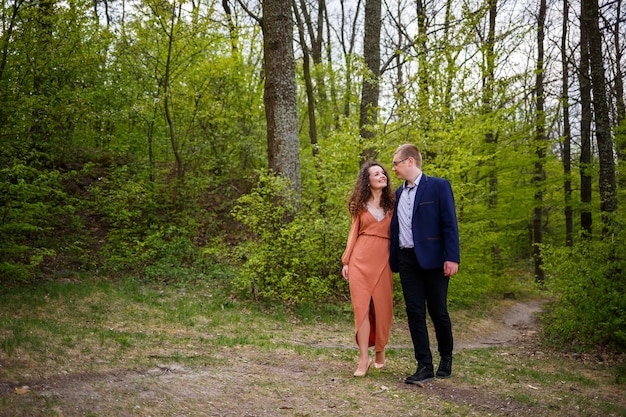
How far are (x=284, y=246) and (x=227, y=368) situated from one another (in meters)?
3.74

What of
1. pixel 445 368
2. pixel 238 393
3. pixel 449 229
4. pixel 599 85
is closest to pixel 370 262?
pixel 449 229

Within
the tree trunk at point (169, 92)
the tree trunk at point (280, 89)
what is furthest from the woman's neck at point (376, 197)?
the tree trunk at point (169, 92)

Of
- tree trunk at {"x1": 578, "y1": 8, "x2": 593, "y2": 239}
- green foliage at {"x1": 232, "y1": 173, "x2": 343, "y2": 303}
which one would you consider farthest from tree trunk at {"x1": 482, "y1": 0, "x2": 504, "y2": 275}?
green foliage at {"x1": 232, "y1": 173, "x2": 343, "y2": 303}

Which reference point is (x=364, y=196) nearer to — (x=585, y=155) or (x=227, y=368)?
(x=227, y=368)

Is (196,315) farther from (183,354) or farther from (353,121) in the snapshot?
(353,121)

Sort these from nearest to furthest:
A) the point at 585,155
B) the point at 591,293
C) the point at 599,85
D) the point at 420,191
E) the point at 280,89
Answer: the point at 420,191 < the point at 591,293 < the point at 599,85 < the point at 280,89 < the point at 585,155

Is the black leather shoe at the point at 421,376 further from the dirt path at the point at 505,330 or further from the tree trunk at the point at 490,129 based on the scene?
the tree trunk at the point at 490,129

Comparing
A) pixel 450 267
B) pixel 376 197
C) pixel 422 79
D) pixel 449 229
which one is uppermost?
pixel 422 79

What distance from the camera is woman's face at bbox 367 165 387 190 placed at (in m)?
4.70

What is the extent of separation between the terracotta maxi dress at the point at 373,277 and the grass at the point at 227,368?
1.58ft

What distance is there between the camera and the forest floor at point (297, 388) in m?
3.46

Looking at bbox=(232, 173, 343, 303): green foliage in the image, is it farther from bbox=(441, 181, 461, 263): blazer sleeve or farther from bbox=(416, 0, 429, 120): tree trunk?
bbox=(441, 181, 461, 263): blazer sleeve

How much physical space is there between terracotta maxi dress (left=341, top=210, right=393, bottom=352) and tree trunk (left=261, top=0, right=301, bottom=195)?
422cm

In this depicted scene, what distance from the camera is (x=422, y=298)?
4.51 meters
